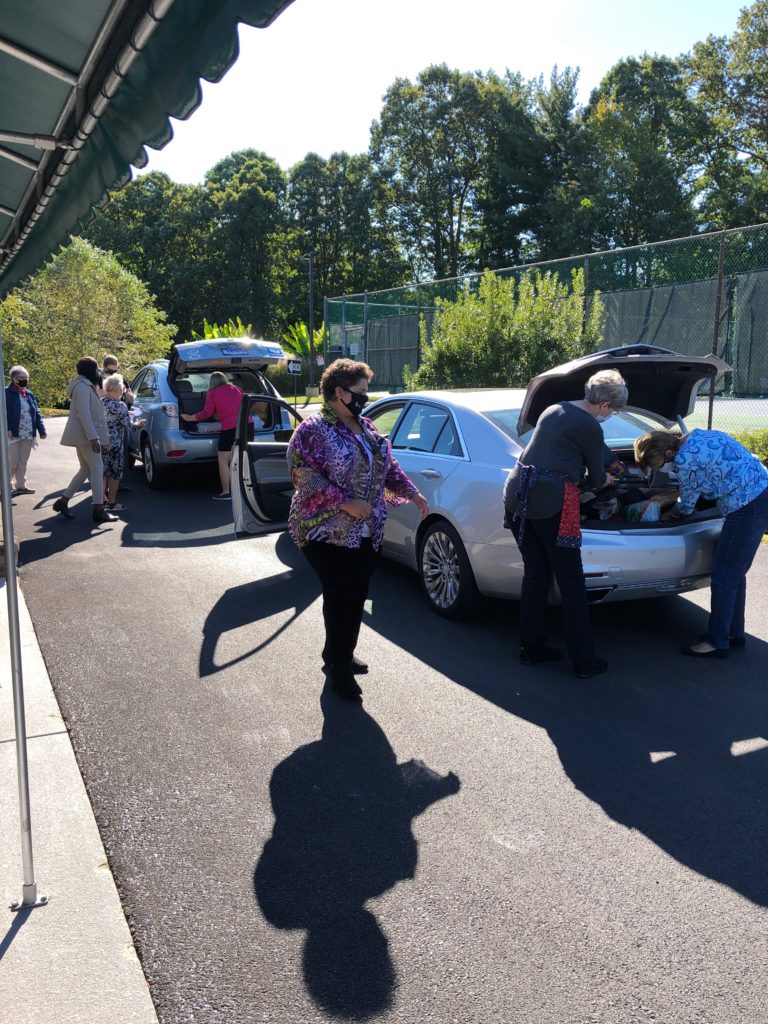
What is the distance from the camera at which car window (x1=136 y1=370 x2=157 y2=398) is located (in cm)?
1279

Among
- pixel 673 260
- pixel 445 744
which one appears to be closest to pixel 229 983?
pixel 445 744

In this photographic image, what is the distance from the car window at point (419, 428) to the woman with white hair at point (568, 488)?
1.55m

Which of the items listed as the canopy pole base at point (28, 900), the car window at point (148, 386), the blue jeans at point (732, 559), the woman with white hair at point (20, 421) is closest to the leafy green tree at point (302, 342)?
the car window at point (148, 386)

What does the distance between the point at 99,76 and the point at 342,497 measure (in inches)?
87.9

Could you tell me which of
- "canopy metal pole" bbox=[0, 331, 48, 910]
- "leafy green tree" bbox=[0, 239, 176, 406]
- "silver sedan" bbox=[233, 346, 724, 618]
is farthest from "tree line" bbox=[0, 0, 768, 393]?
"canopy metal pole" bbox=[0, 331, 48, 910]

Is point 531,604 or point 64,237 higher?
point 64,237

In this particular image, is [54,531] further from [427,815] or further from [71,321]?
[71,321]

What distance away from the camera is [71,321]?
115 ft

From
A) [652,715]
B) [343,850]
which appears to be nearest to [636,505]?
[652,715]

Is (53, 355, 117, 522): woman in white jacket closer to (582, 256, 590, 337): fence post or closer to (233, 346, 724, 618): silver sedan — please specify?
(233, 346, 724, 618): silver sedan

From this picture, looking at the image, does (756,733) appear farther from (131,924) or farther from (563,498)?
(131,924)

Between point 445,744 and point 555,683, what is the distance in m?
1.06

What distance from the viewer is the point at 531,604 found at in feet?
17.5

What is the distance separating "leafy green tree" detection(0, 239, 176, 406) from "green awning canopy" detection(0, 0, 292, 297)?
102ft
